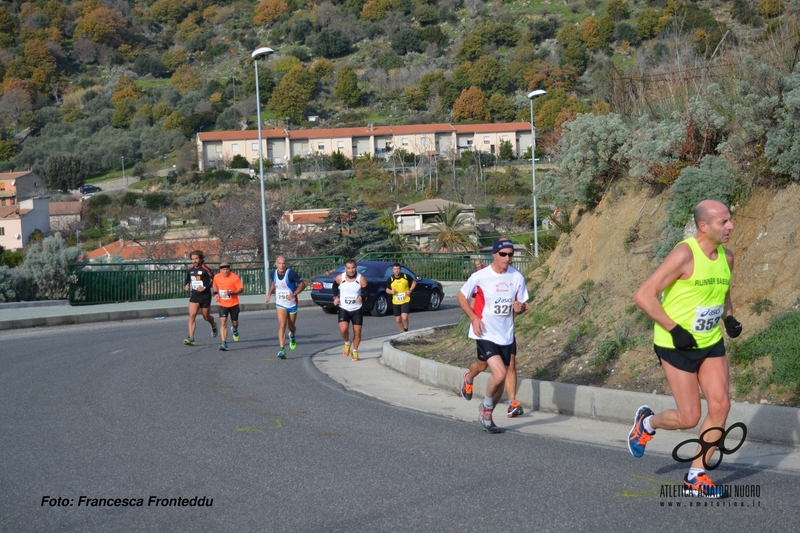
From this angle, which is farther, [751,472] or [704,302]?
[751,472]

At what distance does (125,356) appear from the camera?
15242 millimetres

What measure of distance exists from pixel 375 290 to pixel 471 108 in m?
101

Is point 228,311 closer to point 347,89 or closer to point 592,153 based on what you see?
point 592,153

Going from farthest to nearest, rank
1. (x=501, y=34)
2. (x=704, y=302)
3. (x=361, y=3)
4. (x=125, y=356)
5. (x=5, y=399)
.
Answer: (x=361, y=3) → (x=501, y=34) → (x=125, y=356) → (x=5, y=399) → (x=704, y=302)

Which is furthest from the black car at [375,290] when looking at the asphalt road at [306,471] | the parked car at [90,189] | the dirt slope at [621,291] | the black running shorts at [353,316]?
the parked car at [90,189]

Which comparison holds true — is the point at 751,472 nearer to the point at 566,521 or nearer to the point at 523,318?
the point at 566,521

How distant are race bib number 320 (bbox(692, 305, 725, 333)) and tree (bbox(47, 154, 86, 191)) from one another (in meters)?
108

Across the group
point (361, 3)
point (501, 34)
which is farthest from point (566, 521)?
point (361, 3)

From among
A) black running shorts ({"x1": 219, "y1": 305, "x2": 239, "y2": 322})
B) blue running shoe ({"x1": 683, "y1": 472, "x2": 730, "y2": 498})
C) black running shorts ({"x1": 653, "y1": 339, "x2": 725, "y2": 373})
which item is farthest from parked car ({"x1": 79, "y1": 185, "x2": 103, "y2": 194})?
blue running shoe ({"x1": 683, "y1": 472, "x2": 730, "y2": 498})

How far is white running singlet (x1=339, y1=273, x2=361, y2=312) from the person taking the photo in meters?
14.9

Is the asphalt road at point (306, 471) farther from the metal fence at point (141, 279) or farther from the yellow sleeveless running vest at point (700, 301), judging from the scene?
the metal fence at point (141, 279)

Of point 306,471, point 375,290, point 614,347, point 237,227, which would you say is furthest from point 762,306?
point 237,227

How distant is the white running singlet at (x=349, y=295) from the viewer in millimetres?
14938

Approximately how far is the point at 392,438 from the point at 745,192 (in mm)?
5757
